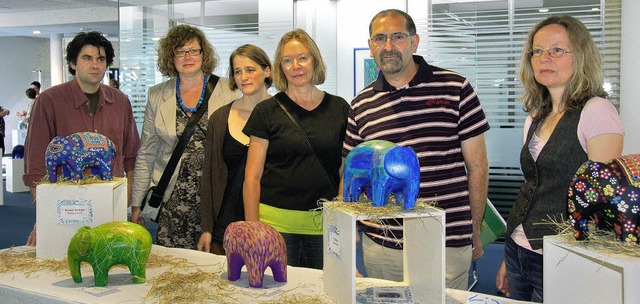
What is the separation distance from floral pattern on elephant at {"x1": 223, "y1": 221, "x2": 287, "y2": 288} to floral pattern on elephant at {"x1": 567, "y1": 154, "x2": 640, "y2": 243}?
3.07 feet

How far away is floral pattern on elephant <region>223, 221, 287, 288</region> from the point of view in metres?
2.08

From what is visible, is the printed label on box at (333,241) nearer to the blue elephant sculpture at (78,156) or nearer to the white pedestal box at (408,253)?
the white pedestal box at (408,253)

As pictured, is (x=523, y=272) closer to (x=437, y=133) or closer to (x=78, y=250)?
(x=437, y=133)

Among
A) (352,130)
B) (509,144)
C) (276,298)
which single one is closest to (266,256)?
(276,298)

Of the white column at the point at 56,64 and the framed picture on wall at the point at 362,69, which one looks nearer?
the white column at the point at 56,64

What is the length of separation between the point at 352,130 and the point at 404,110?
269 millimetres

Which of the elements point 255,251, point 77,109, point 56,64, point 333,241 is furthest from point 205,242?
point 56,64

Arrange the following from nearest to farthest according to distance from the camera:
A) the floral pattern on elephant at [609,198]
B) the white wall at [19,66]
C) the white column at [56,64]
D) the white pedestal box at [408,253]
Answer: the floral pattern on elephant at [609,198], the white pedestal box at [408,253], the white column at [56,64], the white wall at [19,66]

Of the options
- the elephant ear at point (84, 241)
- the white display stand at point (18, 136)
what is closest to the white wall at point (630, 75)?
the elephant ear at point (84, 241)

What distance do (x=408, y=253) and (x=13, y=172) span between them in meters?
10.2

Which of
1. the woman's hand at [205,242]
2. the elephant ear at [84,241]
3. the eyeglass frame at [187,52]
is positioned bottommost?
the woman's hand at [205,242]

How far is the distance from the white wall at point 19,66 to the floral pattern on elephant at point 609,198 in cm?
769

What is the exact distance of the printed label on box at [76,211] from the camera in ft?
8.07

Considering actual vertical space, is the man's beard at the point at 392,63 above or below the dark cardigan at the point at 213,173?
above
